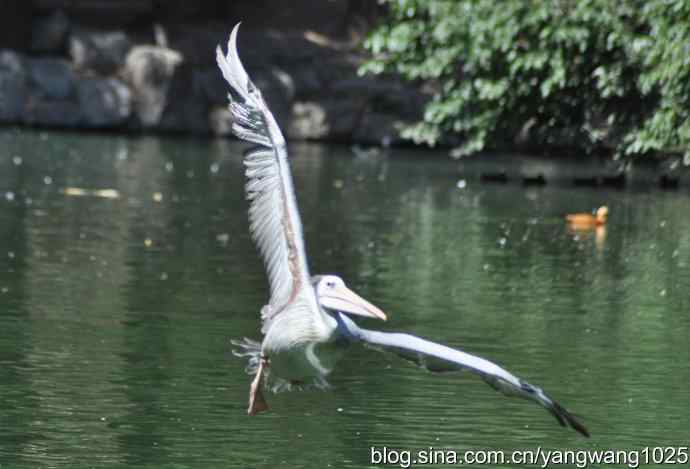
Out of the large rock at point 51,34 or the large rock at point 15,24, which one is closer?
the large rock at point 51,34

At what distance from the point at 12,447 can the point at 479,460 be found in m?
2.65

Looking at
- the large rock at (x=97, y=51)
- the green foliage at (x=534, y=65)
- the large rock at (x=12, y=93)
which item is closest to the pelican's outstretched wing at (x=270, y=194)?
the green foliage at (x=534, y=65)

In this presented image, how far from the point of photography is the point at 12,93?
127 feet

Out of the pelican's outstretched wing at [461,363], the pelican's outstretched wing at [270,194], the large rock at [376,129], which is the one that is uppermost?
the pelican's outstretched wing at [270,194]

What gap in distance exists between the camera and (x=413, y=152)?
37.9 metres

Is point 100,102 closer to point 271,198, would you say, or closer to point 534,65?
point 534,65

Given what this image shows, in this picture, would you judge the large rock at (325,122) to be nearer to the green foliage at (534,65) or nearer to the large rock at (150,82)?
the large rock at (150,82)

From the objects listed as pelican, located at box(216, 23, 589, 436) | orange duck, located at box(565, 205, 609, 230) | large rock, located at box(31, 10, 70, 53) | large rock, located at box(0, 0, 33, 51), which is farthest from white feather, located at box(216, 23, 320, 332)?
large rock, located at box(0, 0, 33, 51)

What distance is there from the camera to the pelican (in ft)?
28.3

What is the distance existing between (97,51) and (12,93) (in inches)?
107

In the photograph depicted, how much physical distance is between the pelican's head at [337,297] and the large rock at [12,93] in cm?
3084

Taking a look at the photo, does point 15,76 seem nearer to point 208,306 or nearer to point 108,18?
point 108,18

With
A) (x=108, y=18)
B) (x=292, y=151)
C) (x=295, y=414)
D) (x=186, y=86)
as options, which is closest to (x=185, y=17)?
(x=108, y=18)

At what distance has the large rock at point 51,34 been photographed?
41.0 m
